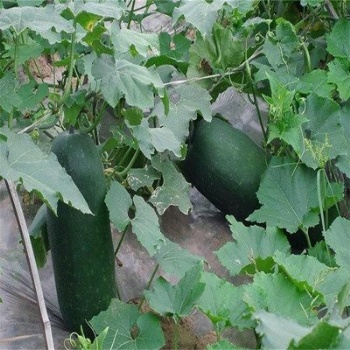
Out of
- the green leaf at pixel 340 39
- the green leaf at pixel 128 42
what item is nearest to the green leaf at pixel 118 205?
the green leaf at pixel 128 42

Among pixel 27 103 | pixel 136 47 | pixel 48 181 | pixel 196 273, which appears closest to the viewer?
pixel 48 181

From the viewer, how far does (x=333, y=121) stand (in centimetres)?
217

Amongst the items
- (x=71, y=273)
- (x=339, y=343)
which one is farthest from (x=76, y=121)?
(x=339, y=343)

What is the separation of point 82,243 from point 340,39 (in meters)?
0.94

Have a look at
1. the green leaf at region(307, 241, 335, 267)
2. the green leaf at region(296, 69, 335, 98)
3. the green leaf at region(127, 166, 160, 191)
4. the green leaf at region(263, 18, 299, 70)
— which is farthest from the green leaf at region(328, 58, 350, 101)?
the green leaf at region(127, 166, 160, 191)

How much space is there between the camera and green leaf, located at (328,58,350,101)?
218 cm

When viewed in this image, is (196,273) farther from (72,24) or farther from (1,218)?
(1,218)

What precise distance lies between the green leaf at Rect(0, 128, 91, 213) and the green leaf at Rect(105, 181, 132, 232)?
0.35m

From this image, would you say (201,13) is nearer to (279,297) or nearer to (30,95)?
(30,95)

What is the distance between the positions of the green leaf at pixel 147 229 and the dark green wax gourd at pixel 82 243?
93 millimetres

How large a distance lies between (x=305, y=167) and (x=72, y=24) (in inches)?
32.6

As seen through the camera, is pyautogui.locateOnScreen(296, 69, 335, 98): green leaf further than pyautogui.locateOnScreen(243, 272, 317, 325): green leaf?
Yes

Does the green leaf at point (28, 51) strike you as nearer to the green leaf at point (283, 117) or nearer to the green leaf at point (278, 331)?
the green leaf at point (283, 117)

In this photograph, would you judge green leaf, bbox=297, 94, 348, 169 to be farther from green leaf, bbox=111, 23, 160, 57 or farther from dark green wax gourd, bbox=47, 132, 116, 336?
green leaf, bbox=111, 23, 160, 57
